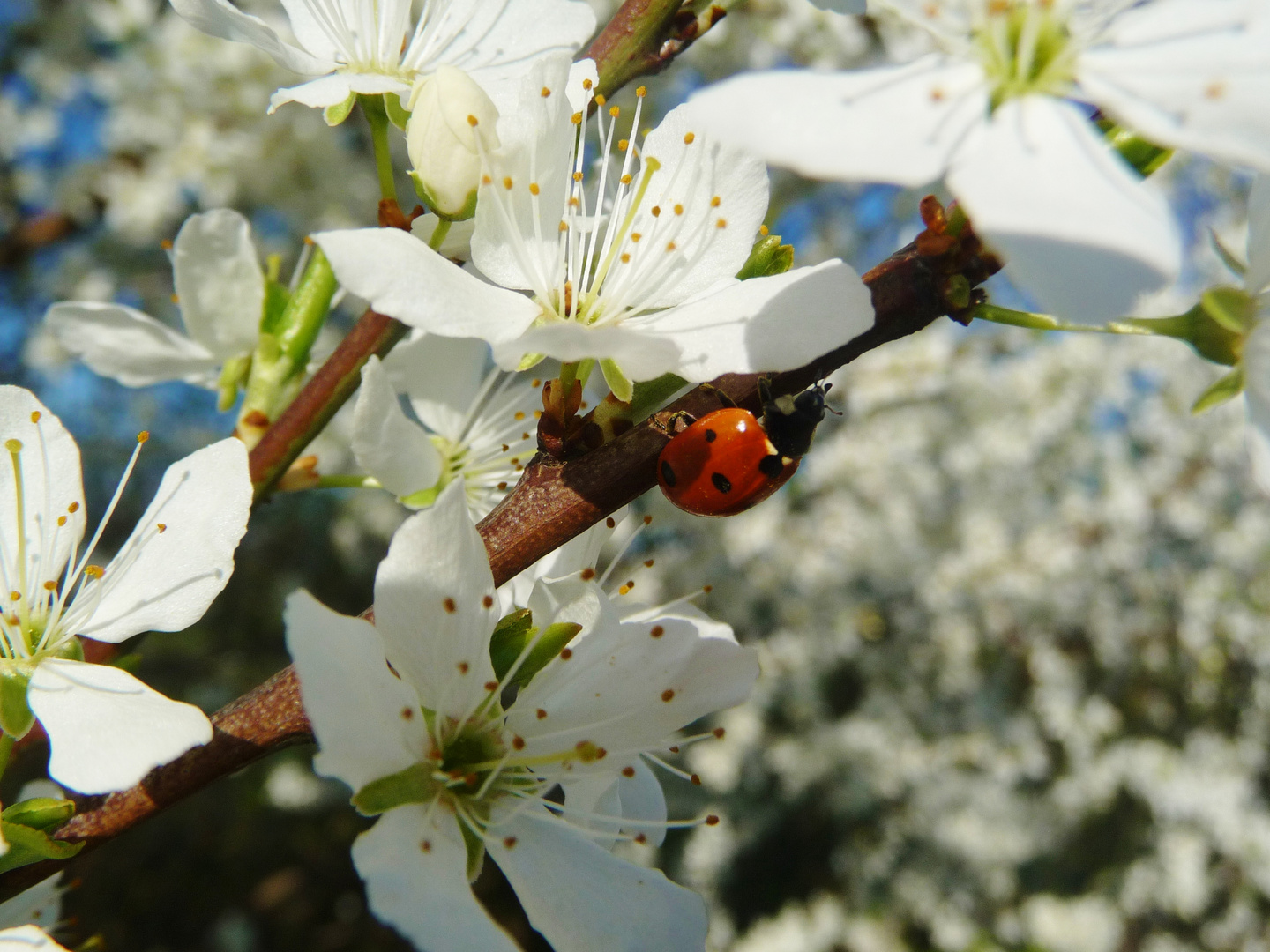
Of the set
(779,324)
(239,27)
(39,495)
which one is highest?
(239,27)

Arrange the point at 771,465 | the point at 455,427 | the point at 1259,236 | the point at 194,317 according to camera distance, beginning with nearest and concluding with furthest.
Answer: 1. the point at 1259,236
2. the point at 771,465
3. the point at 194,317
4. the point at 455,427

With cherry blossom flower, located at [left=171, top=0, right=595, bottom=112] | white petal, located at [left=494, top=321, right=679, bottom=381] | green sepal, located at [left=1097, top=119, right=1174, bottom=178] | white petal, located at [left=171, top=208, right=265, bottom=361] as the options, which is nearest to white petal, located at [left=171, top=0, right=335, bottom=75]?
cherry blossom flower, located at [left=171, top=0, right=595, bottom=112]

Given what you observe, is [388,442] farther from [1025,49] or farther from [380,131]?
[1025,49]

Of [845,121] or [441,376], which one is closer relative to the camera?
[845,121]

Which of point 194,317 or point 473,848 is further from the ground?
point 194,317

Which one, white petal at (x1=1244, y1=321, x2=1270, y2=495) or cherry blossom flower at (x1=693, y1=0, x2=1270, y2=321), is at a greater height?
cherry blossom flower at (x1=693, y1=0, x2=1270, y2=321)

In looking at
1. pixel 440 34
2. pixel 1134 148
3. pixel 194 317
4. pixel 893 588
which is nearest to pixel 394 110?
pixel 440 34

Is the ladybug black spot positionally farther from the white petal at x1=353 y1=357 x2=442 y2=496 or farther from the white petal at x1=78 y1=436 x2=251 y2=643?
the white petal at x1=78 y1=436 x2=251 y2=643

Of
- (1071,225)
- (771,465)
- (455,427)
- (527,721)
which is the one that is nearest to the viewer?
(1071,225)
